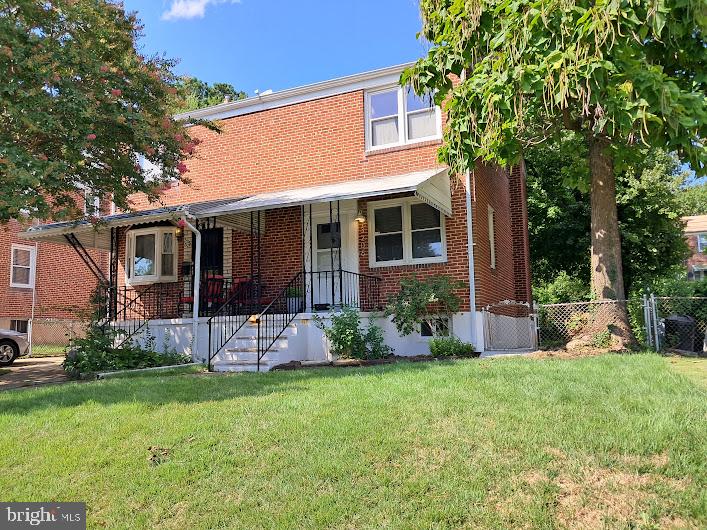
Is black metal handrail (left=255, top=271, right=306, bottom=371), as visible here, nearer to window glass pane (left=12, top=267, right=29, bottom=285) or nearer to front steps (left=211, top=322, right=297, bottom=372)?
front steps (left=211, top=322, right=297, bottom=372)

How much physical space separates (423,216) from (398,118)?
93.8 inches

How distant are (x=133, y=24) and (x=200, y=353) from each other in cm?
669

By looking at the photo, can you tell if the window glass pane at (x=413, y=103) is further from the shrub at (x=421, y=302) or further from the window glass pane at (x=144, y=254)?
the window glass pane at (x=144, y=254)

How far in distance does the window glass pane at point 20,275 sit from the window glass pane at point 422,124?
1652 cm

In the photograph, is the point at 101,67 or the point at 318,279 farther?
the point at 318,279

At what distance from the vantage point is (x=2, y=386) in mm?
9180

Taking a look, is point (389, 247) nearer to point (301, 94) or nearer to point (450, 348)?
point (450, 348)

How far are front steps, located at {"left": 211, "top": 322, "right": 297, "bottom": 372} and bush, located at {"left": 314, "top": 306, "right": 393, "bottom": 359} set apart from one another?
796mm

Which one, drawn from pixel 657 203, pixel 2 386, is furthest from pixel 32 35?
pixel 657 203

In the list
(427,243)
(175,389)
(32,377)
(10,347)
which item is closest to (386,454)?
(175,389)

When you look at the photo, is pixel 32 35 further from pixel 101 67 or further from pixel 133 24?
pixel 133 24

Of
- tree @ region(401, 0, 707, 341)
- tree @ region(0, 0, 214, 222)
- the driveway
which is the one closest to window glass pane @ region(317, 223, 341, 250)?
tree @ region(0, 0, 214, 222)

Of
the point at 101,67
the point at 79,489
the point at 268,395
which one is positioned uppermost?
the point at 101,67

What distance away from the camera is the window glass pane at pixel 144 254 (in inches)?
559
